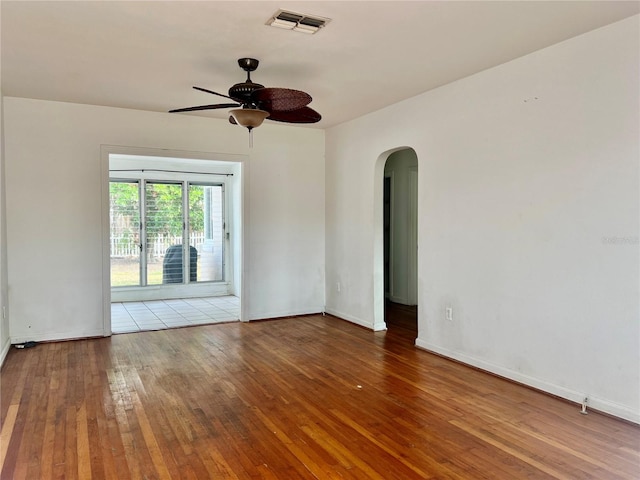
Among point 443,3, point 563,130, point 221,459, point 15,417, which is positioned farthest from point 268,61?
point 15,417

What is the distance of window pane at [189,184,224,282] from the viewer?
809cm

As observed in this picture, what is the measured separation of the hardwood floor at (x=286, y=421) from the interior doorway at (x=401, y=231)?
2.59 m

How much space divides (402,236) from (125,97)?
14.5 feet

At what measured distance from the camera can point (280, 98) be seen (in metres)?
3.14

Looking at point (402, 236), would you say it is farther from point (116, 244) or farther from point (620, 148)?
point (116, 244)

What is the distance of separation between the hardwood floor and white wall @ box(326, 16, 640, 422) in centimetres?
30

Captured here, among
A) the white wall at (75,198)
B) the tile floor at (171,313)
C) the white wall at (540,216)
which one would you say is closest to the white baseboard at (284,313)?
the white wall at (75,198)

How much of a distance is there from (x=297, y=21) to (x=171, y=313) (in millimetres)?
4920

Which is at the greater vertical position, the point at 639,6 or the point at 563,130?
the point at 639,6

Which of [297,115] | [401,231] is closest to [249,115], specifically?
[297,115]

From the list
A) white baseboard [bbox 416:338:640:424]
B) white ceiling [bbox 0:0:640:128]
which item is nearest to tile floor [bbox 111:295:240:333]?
white ceiling [bbox 0:0:640:128]

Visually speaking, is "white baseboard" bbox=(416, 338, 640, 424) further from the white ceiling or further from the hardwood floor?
the white ceiling

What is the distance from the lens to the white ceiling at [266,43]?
2697 millimetres

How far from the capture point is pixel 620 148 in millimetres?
2918
